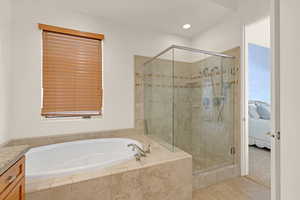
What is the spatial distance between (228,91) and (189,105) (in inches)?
26.0

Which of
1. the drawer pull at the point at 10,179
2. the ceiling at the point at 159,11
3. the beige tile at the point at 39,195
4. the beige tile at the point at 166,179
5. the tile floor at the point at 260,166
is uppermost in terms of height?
the ceiling at the point at 159,11

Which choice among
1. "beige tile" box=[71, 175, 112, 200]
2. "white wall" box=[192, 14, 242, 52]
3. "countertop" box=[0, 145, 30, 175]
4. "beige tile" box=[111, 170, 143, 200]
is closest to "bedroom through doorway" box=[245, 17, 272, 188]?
"white wall" box=[192, 14, 242, 52]

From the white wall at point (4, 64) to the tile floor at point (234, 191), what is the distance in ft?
7.93

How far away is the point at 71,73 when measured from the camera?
7.01 ft

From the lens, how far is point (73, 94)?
2154 mm

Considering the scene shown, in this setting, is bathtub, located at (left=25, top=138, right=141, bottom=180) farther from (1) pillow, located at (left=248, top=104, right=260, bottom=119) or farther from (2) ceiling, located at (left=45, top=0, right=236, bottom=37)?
(1) pillow, located at (left=248, top=104, right=260, bottom=119)

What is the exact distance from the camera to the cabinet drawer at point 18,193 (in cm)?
82

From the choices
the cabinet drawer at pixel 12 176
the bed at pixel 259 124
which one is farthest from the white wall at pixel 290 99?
the bed at pixel 259 124

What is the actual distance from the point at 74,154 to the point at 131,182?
3.94 feet

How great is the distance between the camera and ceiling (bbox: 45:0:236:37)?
1.99 metres

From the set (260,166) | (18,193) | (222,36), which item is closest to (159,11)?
(222,36)

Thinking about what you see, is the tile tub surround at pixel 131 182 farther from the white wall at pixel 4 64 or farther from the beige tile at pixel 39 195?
the white wall at pixel 4 64

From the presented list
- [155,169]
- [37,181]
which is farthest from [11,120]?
[155,169]

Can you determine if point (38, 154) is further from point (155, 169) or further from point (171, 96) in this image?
point (171, 96)
